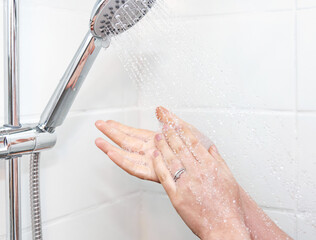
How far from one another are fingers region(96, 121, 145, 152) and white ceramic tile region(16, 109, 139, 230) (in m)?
0.10

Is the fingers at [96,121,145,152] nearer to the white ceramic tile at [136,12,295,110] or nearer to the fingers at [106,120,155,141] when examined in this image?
the fingers at [106,120,155,141]

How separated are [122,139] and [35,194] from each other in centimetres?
19

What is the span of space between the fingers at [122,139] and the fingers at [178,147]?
0.27 ft

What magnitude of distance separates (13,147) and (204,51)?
1.59ft

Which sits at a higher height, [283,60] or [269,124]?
[283,60]

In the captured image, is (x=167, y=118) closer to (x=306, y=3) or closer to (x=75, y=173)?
(x=75, y=173)

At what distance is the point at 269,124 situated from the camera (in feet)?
2.85

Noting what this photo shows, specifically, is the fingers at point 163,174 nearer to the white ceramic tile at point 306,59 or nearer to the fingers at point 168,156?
the fingers at point 168,156

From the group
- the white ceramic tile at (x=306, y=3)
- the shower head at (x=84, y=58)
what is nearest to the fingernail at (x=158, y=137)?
the shower head at (x=84, y=58)

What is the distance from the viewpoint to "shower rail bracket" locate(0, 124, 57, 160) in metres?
0.62

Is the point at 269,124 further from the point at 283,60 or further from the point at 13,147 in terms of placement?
the point at 13,147

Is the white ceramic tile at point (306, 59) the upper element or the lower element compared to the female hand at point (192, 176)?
upper

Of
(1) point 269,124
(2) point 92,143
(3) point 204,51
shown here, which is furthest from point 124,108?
(1) point 269,124

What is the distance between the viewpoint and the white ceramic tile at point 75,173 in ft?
2.58
